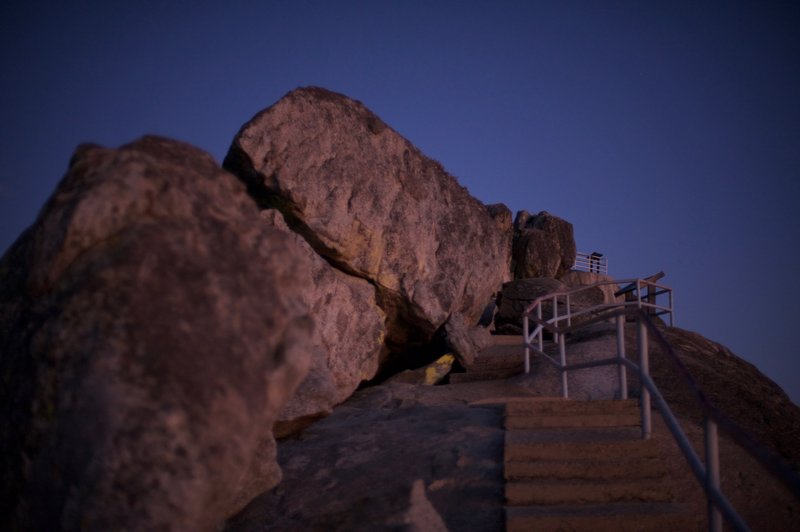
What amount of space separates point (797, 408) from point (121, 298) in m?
8.87

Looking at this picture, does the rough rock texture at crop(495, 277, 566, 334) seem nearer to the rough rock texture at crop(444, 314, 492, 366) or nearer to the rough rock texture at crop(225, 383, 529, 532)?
the rough rock texture at crop(444, 314, 492, 366)

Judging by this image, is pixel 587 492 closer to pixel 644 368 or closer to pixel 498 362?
pixel 644 368

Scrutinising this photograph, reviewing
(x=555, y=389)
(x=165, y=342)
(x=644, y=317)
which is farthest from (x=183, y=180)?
(x=555, y=389)

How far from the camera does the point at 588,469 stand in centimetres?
372

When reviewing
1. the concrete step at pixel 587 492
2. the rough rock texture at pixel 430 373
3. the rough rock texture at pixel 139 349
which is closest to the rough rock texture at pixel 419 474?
the concrete step at pixel 587 492

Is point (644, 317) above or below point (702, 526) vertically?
above

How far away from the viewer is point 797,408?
7.54 meters

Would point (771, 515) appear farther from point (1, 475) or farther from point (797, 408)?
point (797, 408)

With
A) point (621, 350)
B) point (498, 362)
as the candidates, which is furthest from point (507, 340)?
point (621, 350)

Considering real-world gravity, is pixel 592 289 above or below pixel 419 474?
above

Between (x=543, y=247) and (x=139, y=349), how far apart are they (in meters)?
18.5

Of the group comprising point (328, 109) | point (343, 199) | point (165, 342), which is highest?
point (328, 109)

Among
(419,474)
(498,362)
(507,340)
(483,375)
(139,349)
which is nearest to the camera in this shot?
(139,349)

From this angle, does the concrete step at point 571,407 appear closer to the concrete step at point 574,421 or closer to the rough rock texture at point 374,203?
the concrete step at point 574,421
